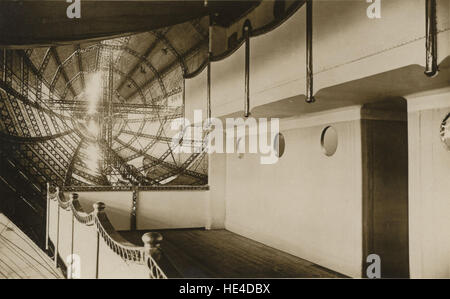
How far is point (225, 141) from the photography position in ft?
29.9

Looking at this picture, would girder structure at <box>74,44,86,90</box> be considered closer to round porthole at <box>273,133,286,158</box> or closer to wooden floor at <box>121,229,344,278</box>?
wooden floor at <box>121,229,344,278</box>

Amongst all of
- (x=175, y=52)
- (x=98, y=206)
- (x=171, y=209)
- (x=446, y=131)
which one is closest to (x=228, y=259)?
(x=98, y=206)

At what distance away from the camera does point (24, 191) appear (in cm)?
779

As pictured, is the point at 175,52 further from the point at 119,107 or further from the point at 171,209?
the point at 171,209

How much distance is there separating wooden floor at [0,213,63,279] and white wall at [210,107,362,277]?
3.94 m

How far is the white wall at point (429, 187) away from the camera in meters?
3.98

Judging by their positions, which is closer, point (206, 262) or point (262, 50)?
point (262, 50)

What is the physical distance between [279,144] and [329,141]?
1.44 meters

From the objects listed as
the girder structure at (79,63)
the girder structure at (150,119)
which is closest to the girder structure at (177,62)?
the girder structure at (150,119)

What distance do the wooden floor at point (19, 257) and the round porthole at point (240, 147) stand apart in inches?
170

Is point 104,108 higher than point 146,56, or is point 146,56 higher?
point 146,56
